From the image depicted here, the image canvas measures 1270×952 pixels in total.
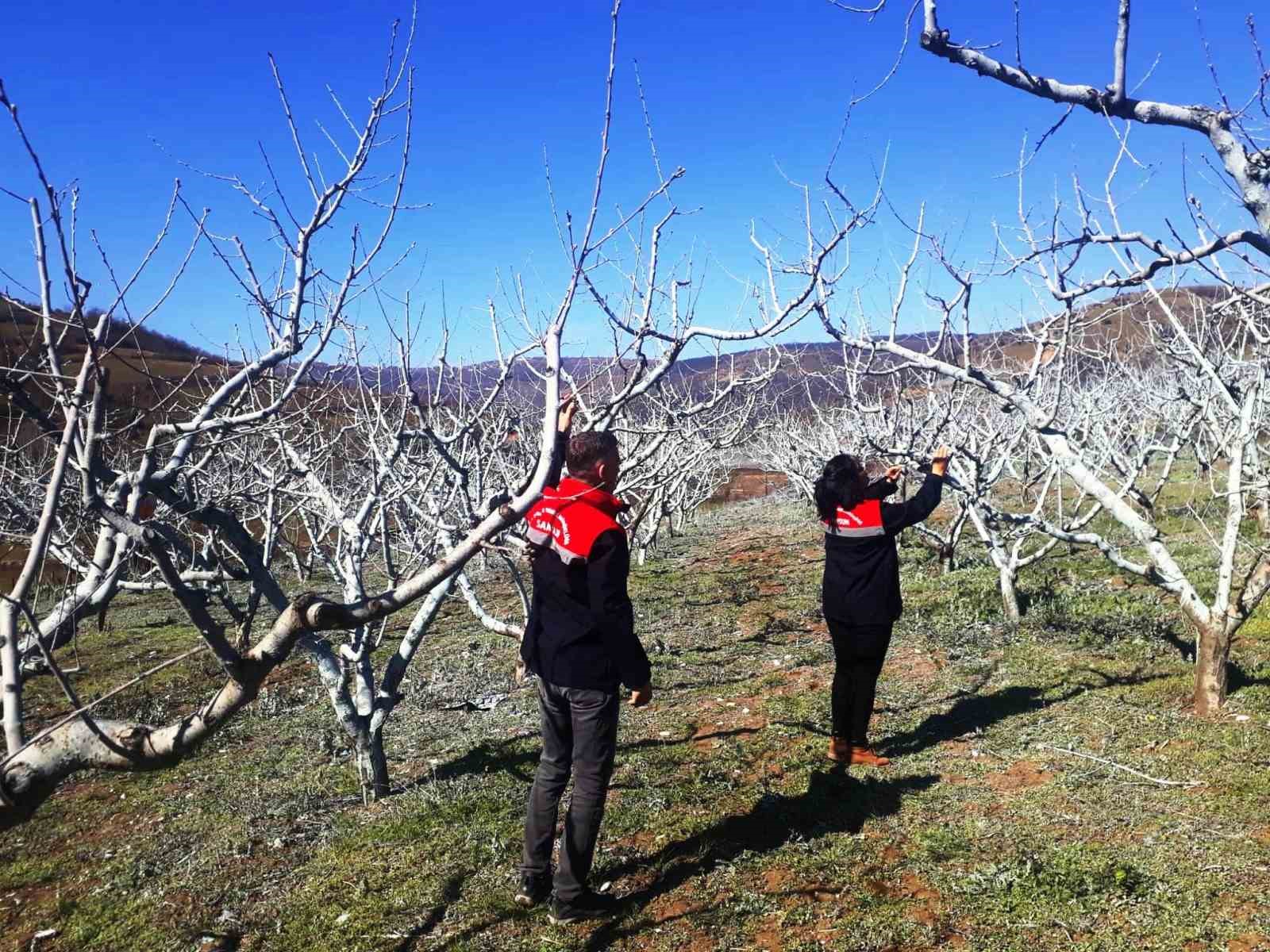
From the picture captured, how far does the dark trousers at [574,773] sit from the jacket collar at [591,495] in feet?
2.22

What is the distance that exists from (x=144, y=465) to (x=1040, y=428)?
4101mm

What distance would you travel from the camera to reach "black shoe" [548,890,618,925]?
10.9 feet

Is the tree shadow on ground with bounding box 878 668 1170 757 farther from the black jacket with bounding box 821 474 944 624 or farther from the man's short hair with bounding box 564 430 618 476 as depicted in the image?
the man's short hair with bounding box 564 430 618 476

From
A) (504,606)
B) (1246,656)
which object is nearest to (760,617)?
(504,606)

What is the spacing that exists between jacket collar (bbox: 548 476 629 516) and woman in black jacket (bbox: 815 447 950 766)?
1.59 m

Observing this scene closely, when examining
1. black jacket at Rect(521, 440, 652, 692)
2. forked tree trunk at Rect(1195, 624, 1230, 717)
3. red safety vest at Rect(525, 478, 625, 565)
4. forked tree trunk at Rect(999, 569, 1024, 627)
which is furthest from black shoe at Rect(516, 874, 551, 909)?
forked tree trunk at Rect(999, 569, 1024, 627)

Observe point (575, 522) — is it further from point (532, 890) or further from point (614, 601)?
point (532, 890)

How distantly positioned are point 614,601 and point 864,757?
8.12ft

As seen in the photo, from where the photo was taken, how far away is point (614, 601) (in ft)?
9.93

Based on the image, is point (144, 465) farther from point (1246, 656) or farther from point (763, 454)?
point (763, 454)

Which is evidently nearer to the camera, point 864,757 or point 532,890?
point 532,890

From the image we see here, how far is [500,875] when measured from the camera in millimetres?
3865

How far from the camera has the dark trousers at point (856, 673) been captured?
14.4 ft

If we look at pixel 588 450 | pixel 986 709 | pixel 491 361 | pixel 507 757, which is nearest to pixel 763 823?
pixel 507 757
